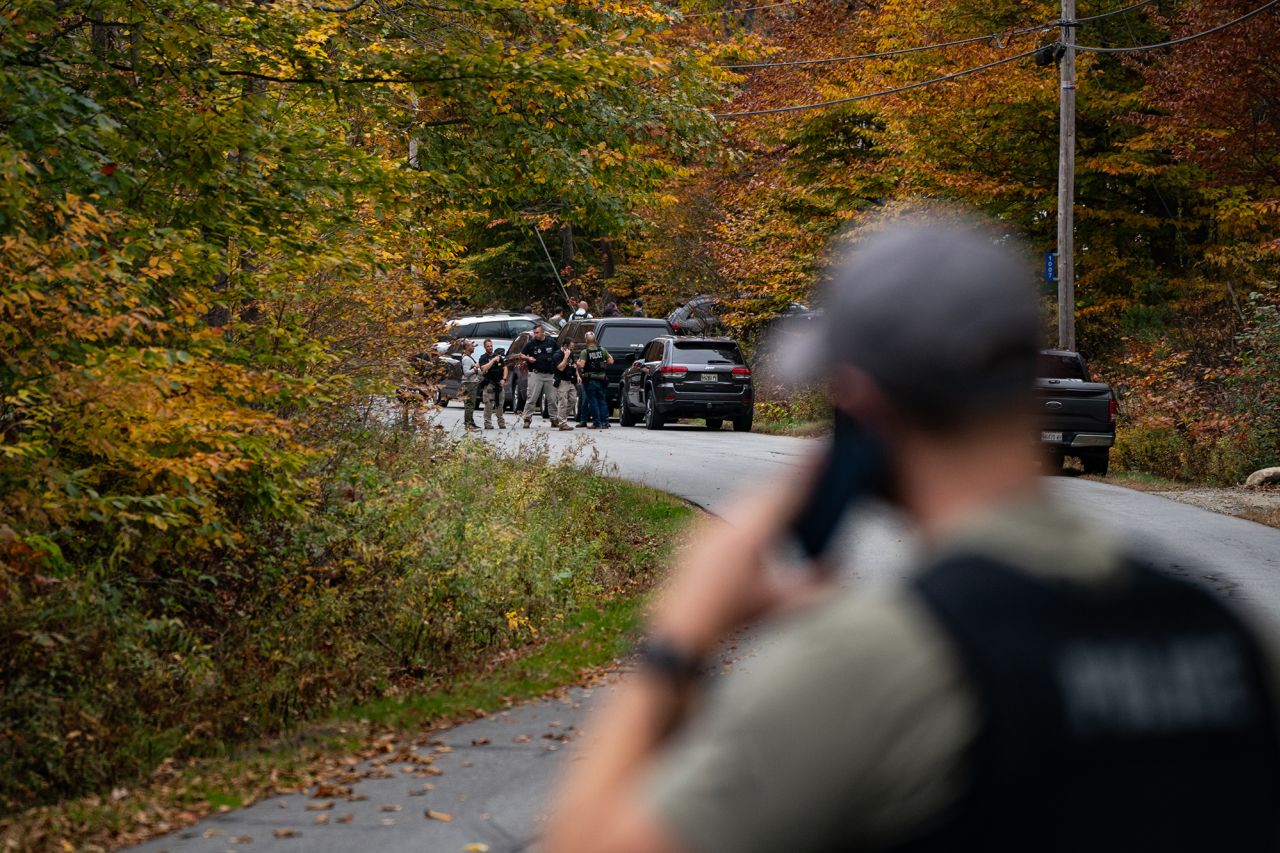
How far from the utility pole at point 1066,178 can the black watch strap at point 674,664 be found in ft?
79.0

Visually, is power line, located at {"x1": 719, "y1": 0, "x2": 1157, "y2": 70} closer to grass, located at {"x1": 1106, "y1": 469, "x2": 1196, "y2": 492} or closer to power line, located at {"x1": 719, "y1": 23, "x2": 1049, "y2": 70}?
power line, located at {"x1": 719, "y1": 23, "x2": 1049, "y2": 70}

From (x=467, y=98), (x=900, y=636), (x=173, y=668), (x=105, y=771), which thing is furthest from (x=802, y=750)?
(x=467, y=98)

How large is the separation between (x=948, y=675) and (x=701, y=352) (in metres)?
27.9

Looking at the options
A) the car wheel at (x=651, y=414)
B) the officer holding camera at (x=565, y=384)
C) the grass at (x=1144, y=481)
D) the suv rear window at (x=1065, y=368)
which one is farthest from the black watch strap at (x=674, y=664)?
the car wheel at (x=651, y=414)

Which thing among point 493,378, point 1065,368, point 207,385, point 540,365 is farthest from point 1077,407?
point 207,385

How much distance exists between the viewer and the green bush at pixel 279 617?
760 centimetres

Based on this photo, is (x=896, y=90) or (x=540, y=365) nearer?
(x=896, y=90)

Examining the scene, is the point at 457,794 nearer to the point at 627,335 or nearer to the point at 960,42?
the point at 960,42

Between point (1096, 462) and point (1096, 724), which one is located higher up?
point (1096, 724)

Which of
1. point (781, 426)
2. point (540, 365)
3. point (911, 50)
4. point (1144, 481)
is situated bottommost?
point (1144, 481)

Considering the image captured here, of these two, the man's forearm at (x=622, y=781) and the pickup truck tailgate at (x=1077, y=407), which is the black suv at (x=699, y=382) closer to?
the pickup truck tailgate at (x=1077, y=407)

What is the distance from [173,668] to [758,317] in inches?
1066

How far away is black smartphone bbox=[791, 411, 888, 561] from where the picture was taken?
160 cm

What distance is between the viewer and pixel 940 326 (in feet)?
5.01
